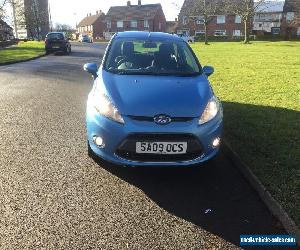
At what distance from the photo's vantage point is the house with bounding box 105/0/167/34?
297 ft

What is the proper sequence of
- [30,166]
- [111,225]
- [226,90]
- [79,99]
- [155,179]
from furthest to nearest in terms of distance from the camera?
1. [226,90]
2. [79,99]
3. [30,166]
4. [155,179]
5. [111,225]

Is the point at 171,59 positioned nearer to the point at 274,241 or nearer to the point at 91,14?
the point at 274,241

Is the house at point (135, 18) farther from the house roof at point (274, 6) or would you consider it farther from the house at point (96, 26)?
the house roof at point (274, 6)

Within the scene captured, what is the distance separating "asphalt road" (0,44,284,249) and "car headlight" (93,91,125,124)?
2.70 feet

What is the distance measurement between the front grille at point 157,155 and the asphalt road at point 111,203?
385 mm

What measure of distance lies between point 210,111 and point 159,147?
0.85 m

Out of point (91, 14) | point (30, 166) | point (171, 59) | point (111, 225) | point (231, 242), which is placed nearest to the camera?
point (231, 242)

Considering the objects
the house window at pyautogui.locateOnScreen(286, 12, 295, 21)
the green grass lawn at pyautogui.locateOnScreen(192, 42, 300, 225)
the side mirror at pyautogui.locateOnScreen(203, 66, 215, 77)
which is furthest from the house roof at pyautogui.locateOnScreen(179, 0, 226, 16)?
the side mirror at pyautogui.locateOnScreen(203, 66, 215, 77)

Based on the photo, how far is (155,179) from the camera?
464cm

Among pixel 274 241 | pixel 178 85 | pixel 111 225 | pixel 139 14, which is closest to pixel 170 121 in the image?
pixel 178 85

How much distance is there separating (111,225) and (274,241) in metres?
1.54

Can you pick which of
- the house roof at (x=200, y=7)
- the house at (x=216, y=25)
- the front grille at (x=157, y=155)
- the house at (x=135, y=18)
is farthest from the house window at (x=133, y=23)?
the front grille at (x=157, y=155)

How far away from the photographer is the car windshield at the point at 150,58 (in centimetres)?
552

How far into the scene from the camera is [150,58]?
5.89 meters
